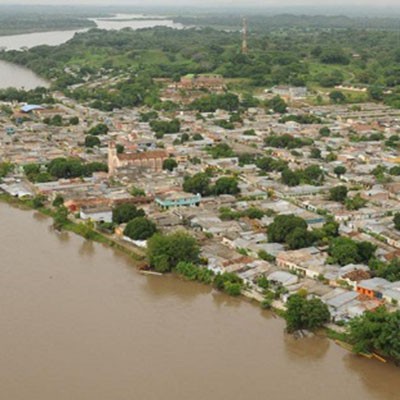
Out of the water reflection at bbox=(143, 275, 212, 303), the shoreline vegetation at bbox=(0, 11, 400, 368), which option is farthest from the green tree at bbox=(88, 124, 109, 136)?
the water reflection at bbox=(143, 275, 212, 303)

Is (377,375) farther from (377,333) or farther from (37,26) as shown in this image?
(37,26)

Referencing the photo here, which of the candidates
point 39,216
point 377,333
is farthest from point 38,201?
point 377,333

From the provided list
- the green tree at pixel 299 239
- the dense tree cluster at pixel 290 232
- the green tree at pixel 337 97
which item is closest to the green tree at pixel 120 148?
the dense tree cluster at pixel 290 232

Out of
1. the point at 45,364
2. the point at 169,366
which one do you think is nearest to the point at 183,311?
the point at 169,366

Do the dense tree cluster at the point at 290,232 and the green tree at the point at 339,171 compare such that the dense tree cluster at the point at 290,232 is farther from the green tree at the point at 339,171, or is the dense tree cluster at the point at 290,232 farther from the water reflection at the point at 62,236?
the green tree at the point at 339,171

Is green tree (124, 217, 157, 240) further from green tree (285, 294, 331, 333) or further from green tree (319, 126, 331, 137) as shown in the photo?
green tree (319, 126, 331, 137)

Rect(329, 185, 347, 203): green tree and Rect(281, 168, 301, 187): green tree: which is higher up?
Rect(329, 185, 347, 203): green tree
